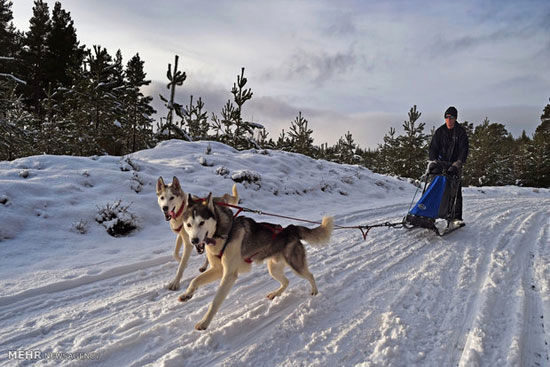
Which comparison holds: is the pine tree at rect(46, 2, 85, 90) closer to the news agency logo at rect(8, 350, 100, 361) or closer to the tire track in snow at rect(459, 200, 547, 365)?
the news agency logo at rect(8, 350, 100, 361)

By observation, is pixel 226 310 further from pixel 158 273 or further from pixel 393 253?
pixel 393 253

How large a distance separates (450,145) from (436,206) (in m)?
1.60

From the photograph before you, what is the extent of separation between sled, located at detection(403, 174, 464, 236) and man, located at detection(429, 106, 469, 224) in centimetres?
23

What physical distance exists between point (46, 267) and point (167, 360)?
9.07 ft

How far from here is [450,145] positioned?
6480 mm

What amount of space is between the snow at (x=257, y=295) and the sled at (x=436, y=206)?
0.28 m

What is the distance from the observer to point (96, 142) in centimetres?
1404

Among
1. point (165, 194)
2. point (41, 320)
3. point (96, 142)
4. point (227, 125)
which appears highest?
point (227, 125)

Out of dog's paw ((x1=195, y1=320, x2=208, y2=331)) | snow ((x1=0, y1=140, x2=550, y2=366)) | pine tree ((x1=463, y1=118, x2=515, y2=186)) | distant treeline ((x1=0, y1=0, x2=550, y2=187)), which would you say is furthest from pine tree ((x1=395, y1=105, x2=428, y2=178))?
dog's paw ((x1=195, y1=320, x2=208, y2=331))

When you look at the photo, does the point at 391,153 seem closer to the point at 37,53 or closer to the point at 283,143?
the point at 283,143

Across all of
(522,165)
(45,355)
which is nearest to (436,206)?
(45,355)

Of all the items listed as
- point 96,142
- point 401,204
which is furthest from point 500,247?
point 96,142

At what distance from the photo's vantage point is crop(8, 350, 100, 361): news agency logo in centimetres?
223

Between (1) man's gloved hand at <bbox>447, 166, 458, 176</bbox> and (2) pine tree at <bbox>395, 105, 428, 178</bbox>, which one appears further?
(2) pine tree at <bbox>395, 105, 428, 178</bbox>
